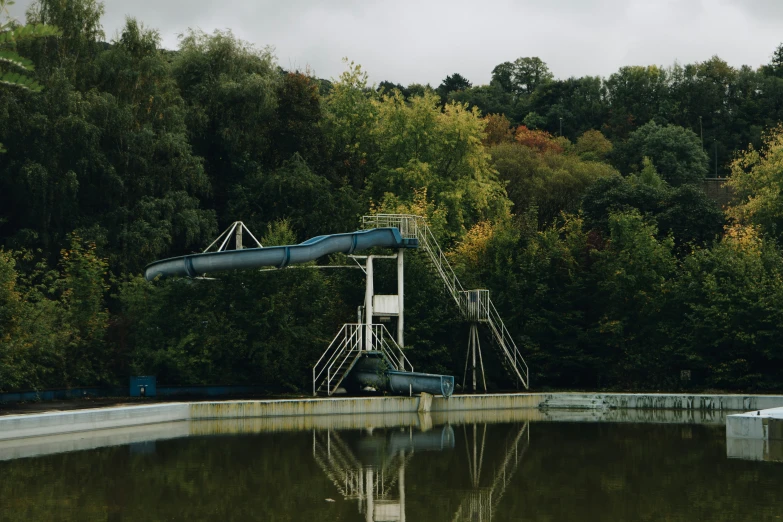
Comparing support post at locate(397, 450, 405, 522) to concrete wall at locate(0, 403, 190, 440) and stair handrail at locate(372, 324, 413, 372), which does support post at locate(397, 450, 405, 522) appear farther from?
stair handrail at locate(372, 324, 413, 372)

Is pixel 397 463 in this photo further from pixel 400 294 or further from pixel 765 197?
pixel 765 197

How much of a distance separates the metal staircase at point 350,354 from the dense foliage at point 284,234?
0.71 m

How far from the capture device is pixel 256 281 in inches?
1331

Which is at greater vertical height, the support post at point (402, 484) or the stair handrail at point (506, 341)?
the stair handrail at point (506, 341)

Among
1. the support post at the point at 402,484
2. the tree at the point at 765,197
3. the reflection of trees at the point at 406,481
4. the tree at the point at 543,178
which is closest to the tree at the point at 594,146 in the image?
the tree at the point at 543,178

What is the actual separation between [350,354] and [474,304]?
5.62 m

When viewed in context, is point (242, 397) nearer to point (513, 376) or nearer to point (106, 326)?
point (106, 326)

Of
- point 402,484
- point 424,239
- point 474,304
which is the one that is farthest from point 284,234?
point 402,484

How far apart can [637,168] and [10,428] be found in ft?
189

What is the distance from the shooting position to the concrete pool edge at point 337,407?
25.5 metres

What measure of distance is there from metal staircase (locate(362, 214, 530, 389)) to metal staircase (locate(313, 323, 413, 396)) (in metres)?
2.98

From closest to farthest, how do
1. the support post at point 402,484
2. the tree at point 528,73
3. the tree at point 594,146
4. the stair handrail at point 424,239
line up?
the support post at point 402,484 → the stair handrail at point 424,239 → the tree at point 594,146 → the tree at point 528,73

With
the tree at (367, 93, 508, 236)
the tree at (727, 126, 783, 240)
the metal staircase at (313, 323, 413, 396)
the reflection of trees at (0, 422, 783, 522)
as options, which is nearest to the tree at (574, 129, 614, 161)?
the tree at (727, 126, 783, 240)

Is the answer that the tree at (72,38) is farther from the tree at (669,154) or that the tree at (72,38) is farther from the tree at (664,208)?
the tree at (669,154)
